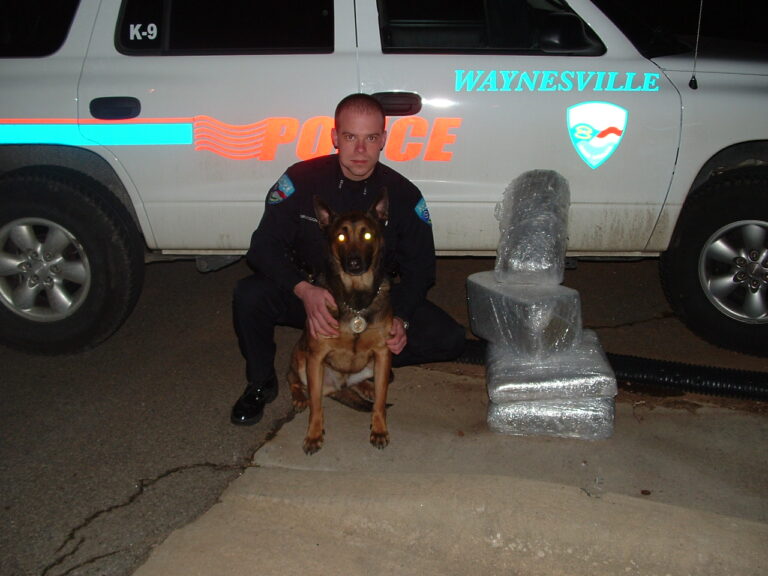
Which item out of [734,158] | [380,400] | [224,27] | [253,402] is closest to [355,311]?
[380,400]

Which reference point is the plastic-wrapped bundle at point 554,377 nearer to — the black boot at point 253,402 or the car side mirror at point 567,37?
the black boot at point 253,402

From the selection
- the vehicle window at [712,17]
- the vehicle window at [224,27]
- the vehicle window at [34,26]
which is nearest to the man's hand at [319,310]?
the vehicle window at [224,27]

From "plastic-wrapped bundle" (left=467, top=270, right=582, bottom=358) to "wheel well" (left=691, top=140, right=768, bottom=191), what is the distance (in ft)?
3.40

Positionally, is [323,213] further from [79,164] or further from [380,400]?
[79,164]

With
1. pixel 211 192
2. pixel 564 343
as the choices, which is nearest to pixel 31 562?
pixel 211 192

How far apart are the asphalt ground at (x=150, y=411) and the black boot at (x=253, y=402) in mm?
50

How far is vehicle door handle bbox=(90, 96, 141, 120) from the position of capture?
11.8 ft

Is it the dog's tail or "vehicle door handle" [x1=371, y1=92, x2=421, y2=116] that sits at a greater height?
"vehicle door handle" [x1=371, y1=92, x2=421, y2=116]

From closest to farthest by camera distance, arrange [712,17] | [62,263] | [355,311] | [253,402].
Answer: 1. [355,311]
2. [253,402]
3. [62,263]
4. [712,17]

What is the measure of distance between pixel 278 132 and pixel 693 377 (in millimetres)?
2311

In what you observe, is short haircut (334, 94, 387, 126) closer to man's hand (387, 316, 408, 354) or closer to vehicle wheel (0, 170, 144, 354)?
man's hand (387, 316, 408, 354)

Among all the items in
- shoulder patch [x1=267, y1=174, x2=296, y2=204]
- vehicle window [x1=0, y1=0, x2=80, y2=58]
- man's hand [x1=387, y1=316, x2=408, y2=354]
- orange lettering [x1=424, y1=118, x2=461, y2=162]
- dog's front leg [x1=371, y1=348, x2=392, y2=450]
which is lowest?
dog's front leg [x1=371, y1=348, x2=392, y2=450]

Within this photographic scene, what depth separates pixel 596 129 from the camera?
11.8 ft

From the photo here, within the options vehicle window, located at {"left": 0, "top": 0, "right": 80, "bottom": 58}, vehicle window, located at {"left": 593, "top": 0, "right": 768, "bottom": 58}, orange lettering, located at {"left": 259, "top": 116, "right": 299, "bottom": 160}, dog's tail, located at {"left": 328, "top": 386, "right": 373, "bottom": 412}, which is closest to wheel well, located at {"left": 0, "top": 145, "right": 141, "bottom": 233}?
vehicle window, located at {"left": 0, "top": 0, "right": 80, "bottom": 58}
